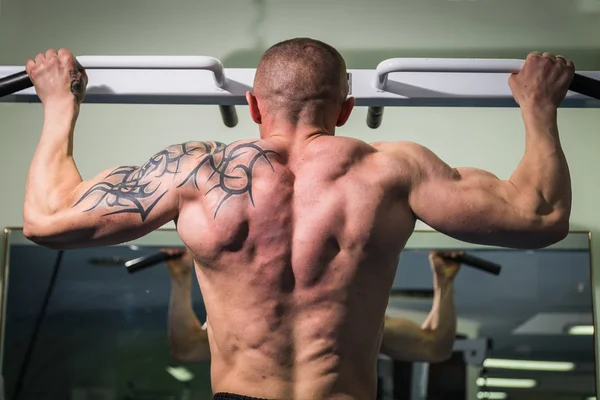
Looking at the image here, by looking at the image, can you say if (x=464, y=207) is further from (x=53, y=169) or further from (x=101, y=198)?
(x=53, y=169)

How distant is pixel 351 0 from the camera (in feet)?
8.45

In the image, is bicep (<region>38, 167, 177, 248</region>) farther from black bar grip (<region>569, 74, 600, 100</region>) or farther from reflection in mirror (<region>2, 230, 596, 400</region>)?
reflection in mirror (<region>2, 230, 596, 400</region>)

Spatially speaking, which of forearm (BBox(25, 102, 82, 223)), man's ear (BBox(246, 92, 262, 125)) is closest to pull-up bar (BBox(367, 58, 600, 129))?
man's ear (BBox(246, 92, 262, 125))

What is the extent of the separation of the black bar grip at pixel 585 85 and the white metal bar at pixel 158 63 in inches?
26.0

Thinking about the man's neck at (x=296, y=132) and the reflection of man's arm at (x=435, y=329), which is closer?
the man's neck at (x=296, y=132)

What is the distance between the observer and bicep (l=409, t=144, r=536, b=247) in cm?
126

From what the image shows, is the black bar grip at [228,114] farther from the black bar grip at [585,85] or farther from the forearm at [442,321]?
the forearm at [442,321]

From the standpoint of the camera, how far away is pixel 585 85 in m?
1.44

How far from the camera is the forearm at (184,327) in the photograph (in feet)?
7.27

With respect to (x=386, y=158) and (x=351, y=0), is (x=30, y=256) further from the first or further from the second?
(x=386, y=158)

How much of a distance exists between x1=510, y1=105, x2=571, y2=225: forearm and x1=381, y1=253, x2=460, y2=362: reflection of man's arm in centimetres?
98

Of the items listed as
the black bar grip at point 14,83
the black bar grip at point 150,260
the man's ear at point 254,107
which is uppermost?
the black bar grip at point 14,83

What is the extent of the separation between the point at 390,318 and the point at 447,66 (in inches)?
44.8

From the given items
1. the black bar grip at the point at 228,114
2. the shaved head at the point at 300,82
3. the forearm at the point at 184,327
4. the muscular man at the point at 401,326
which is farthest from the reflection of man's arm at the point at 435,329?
the shaved head at the point at 300,82
